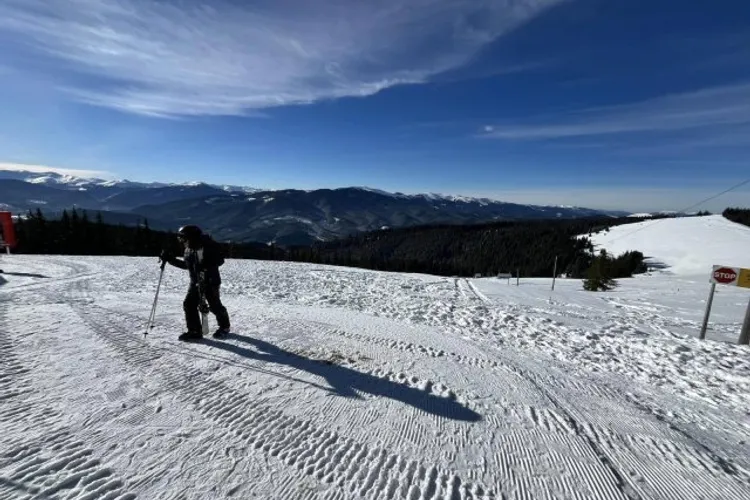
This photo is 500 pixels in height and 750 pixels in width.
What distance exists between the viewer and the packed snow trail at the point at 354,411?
3.58 meters

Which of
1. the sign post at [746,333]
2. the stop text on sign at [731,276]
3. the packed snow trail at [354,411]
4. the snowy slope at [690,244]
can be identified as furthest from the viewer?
the snowy slope at [690,244]

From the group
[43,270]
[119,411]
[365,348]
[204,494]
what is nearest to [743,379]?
[365,348]

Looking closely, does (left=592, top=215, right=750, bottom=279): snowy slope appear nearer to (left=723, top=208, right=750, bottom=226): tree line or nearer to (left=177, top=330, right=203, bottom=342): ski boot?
(left=723, top=208, right=750, bottom=226): tree line

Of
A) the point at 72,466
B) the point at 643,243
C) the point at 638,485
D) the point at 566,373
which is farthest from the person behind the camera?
the point at 643,243

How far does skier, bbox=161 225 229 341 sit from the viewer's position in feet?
24.5

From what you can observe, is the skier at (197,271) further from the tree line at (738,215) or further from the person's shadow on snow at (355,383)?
the tree line at (738,215)

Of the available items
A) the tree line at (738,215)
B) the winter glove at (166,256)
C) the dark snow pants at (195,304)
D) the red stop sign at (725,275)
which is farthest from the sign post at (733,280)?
the tree line at (738,215)

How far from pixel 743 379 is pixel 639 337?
266 cm

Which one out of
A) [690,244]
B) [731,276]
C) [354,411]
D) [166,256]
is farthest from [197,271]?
[690,244]

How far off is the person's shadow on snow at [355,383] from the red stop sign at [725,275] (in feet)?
32.8

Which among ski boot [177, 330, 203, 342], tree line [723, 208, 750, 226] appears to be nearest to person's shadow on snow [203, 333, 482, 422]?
ski boot [177, 330, 203, 342]

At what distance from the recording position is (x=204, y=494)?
128 inches

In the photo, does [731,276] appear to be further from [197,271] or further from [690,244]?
[690,244]

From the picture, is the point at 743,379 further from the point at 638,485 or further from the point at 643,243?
the point at 643,243
